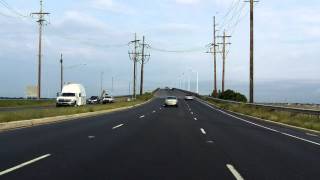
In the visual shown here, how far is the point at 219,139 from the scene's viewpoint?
18875 millimetres

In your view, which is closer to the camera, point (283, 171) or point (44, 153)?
point (283, 171)

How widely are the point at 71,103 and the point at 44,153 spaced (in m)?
46.6

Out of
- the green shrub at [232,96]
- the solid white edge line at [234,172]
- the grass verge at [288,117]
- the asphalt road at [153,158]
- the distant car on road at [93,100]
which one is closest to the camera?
the solid white edge line at [234,172]

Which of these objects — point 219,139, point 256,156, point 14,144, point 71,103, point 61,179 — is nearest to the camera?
point 61,179

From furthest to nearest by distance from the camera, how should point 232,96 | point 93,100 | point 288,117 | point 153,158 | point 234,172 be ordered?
point 93,100, point 232,96, point 288,117, point 153,158, point 234,172

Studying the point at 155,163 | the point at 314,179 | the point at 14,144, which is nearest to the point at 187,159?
the point at 155,163

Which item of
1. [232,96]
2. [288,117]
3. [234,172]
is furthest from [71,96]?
[234,172]

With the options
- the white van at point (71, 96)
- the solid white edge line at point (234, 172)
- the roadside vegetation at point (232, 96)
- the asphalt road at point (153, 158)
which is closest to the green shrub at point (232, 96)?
the roadside vegetation at point (232, 96)

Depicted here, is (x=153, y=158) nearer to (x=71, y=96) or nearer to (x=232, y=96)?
(x=71, y=96)

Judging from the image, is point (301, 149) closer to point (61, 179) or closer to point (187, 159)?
point (187, 159)

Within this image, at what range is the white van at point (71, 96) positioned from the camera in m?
59.4

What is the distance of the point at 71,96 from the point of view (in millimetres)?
61031

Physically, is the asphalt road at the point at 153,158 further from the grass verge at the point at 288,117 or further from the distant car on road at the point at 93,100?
the distant car on road at the point at 93,100

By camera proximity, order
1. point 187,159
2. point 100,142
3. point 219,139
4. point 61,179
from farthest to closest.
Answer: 1. point 219,139
2. point 100,142
3. point 187,159
4. point 61,179
